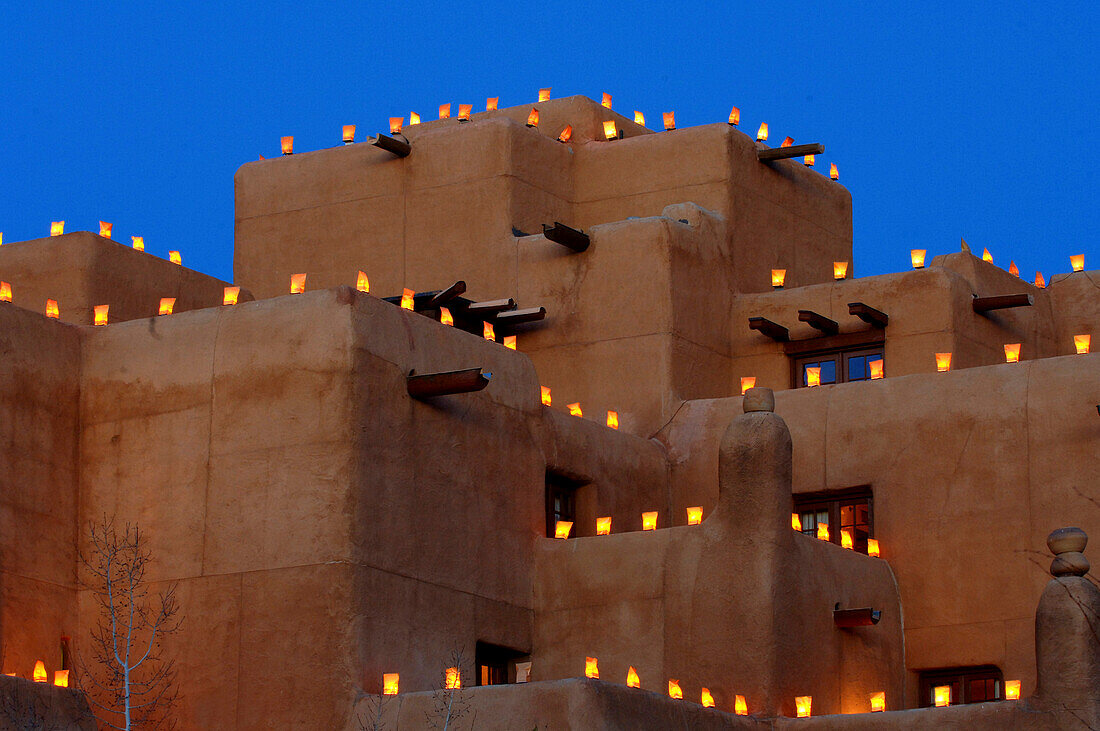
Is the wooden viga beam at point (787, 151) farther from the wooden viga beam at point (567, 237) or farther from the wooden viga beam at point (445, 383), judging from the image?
the wooden viga beam at point (445, 383)

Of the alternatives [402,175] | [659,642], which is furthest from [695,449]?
[402,175]

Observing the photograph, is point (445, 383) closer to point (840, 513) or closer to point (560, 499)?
point (560, 499)

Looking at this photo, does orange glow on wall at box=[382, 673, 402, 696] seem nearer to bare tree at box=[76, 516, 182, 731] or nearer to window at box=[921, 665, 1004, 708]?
bare tree at box=[76, 516, 182, 731]

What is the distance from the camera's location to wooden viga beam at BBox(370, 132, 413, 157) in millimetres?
30969

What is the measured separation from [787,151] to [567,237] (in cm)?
424

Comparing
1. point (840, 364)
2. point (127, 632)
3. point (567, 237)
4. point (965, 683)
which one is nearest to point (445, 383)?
point (127, 632)

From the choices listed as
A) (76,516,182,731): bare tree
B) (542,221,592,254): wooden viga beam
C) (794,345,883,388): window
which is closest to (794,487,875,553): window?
(794,345,883,388): window

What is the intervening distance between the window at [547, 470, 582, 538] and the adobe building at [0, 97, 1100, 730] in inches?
1.9

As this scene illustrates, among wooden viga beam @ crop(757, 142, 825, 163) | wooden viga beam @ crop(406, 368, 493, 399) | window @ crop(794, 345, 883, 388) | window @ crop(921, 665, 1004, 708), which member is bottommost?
window @ crop(921, 665, 1004, 708)

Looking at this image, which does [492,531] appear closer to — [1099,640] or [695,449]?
[695,449]

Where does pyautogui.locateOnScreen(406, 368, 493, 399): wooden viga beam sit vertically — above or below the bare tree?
above

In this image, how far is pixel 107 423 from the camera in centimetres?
2408

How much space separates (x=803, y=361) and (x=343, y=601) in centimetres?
1004

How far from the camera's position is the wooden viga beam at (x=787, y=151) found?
31.5m
